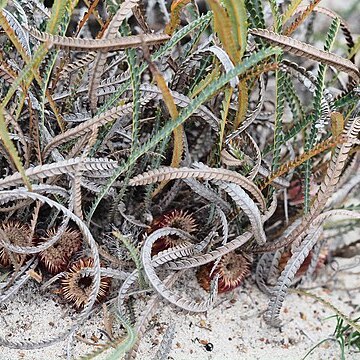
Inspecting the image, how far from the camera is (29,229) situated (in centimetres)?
103

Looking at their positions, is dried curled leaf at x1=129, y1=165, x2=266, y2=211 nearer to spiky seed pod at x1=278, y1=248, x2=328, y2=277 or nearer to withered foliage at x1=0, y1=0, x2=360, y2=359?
withered foliage at x1=0, y1=0, x2=360, y2=359

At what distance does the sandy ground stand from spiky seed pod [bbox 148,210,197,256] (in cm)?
10

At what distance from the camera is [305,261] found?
1.19 metres

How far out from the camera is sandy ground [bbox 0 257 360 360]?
100 cm

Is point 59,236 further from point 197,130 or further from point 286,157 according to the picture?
point 286,157

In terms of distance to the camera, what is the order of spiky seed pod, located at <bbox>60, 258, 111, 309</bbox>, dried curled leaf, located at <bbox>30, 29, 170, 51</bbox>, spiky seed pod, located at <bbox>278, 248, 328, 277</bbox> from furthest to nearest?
spiky seed pod, located at <bbox>278, 248, 328, 277</bbox>, spiky seed pod, located at <bbox>60, 258, 111, 309</bbox>, dried curled leaf, located at <bbox>30, 29, 170, 51</bbox>

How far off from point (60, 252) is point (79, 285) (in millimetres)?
60

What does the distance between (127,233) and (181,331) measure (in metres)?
0.18

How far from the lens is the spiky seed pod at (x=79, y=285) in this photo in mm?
997

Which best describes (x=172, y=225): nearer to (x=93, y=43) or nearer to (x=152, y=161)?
(x=152, y=161)

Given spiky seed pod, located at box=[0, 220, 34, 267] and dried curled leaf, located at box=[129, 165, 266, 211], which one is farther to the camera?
spiky seed pod, located at box=[0, 220, 34, 267]

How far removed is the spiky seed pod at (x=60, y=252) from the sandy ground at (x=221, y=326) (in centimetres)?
5

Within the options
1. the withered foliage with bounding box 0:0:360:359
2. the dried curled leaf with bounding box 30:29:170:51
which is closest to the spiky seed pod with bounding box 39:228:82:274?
the withered foliage with bounding box 0:0:360:359

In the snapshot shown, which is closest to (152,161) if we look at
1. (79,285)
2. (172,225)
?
(172,225)
